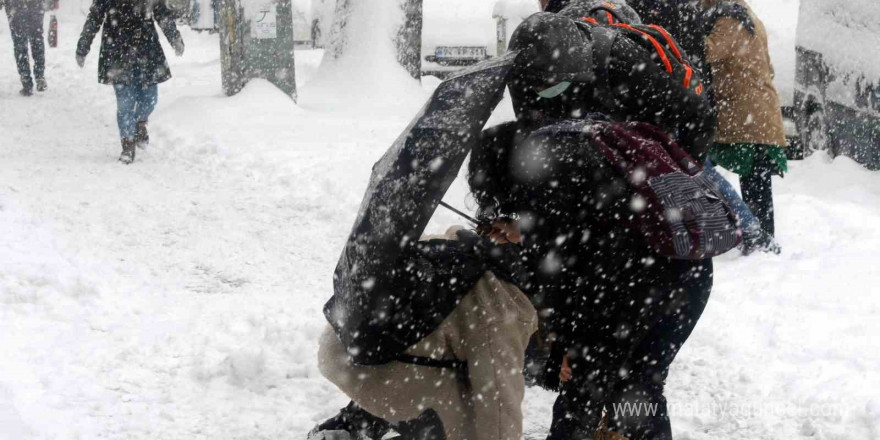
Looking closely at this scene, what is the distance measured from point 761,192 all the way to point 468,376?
3562mm

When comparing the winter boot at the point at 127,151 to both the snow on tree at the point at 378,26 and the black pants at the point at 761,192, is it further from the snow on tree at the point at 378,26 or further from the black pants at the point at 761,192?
the black pants at the point at 761,192

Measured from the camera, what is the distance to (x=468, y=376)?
→ 2543 millimetres

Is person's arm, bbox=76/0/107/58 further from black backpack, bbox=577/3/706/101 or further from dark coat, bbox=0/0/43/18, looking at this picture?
black backpack, bbox=577/3/706/101

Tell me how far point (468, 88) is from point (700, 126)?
2.55 ft

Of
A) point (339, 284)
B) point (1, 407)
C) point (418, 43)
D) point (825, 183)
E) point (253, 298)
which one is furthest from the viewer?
point (418, 43)

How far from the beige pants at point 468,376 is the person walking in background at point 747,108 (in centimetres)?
314

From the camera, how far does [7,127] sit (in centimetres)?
890

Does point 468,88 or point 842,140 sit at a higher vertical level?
point 468,88

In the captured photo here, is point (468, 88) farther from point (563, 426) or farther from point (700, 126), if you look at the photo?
point (563, 426)

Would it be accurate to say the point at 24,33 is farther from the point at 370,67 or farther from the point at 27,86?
the point at 370,67

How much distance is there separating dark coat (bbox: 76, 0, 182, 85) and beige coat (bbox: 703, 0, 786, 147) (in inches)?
187

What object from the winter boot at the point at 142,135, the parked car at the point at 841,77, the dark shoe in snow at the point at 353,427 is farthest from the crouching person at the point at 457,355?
the parked car at the point at 841,77

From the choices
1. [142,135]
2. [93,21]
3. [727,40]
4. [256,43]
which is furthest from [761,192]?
[256,43]

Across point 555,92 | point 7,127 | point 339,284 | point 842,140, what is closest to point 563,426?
point 339,284
